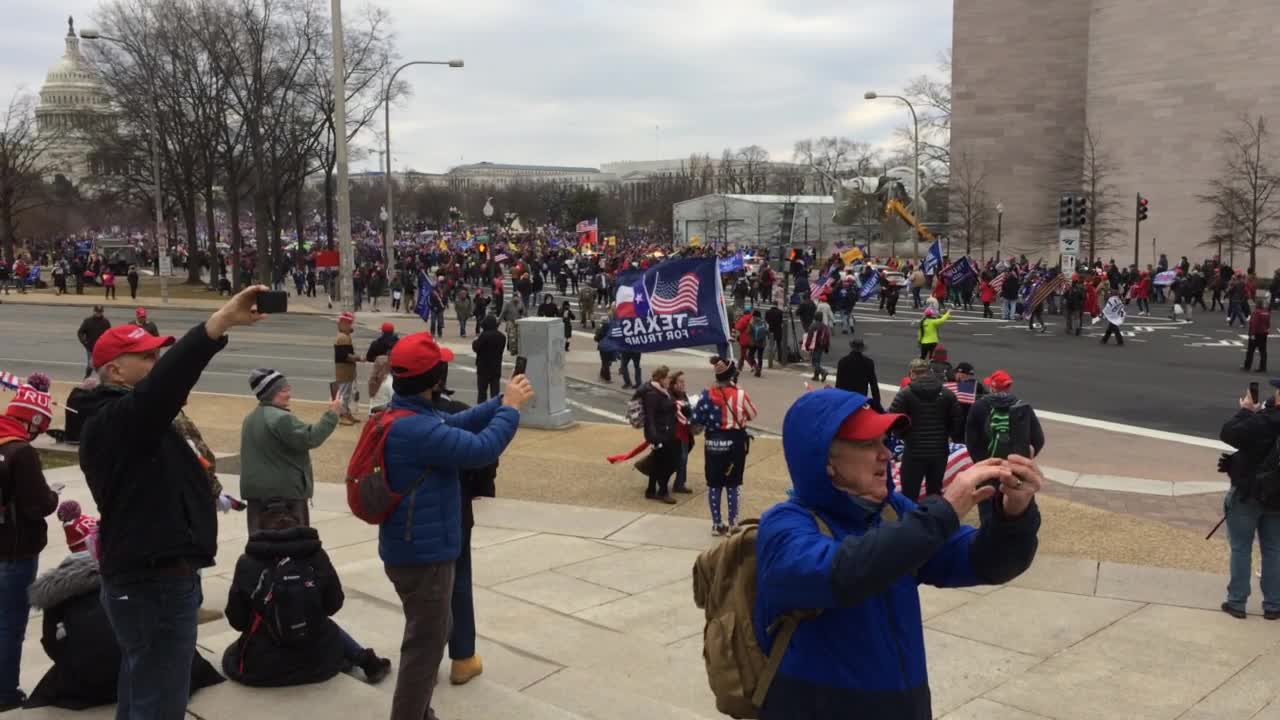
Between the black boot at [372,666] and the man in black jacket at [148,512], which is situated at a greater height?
the man in black jacket at [148,512]

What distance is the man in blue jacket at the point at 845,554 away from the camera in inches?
100

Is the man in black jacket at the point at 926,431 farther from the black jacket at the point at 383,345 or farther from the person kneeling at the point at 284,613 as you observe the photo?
the black jacket at the point at 383,345

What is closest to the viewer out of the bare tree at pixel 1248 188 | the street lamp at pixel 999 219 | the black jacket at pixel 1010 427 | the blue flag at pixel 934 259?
the black jacket at pixel 1010 427

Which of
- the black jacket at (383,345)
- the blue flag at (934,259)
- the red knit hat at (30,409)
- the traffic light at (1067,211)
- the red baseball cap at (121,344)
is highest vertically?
the traffic light at (1067,211)

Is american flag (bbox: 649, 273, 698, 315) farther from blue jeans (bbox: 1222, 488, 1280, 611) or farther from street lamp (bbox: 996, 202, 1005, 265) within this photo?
street lamp (bbox: 996, 202, 1005, 265)

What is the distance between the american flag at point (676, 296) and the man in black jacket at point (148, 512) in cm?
936

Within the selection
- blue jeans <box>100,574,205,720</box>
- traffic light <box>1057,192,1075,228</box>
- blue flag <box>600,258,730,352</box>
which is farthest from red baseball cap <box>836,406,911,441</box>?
traffic light <box>1057,192,1075,228</box>

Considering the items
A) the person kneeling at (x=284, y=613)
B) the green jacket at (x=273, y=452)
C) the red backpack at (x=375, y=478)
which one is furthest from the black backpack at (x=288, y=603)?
the green jacket at (x=273, y=452)

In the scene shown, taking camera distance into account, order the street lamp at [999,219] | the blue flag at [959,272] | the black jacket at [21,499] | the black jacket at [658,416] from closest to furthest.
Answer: the black jacket at [21,499]
the black jacket at [658,416]
the blue flag at [959,272]
the street lamp at [999,219]

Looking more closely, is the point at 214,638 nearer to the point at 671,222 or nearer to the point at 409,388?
the point at 409,388

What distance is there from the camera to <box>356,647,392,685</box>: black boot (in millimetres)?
5668

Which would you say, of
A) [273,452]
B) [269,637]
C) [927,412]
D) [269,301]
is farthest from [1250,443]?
[269,301]

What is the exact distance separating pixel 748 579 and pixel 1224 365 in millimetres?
23720

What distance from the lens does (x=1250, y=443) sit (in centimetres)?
745
